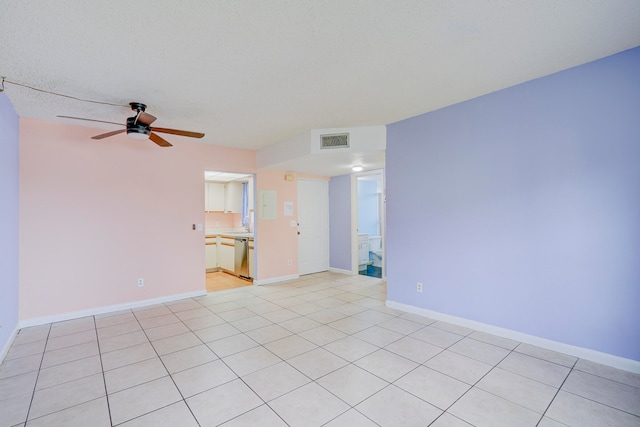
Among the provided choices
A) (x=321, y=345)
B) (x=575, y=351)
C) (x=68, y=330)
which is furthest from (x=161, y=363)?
(x=575, y=351)

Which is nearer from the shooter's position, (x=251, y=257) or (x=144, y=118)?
(x=144, y=118)

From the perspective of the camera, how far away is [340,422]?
1871 mm

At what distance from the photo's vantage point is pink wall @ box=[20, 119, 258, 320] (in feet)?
12.0

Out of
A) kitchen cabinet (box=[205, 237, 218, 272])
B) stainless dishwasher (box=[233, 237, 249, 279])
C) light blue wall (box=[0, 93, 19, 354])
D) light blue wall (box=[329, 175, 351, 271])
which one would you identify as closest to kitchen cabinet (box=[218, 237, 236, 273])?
kitchen cabinet (box=[205, 237, 218, 272])

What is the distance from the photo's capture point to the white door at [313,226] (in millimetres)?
6594

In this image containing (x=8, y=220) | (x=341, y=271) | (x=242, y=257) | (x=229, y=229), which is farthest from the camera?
(x=229, y=229)

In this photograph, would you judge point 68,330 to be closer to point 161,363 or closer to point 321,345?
point 161,363

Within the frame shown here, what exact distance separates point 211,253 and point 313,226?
269 centimetres

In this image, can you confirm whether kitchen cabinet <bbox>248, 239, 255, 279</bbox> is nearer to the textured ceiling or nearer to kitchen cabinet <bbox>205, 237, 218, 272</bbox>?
kitchen cabinet <bbox>205, 237, 218, 272</bbox>

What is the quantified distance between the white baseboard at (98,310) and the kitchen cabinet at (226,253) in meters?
1.80

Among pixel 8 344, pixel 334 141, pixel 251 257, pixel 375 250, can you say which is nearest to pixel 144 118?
pixel 334 141

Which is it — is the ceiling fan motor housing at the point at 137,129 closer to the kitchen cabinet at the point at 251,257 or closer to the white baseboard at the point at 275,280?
the kitchen cabinet at the point at 251,257

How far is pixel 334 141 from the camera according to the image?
425cm

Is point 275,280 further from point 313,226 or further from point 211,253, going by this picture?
point 211,253
